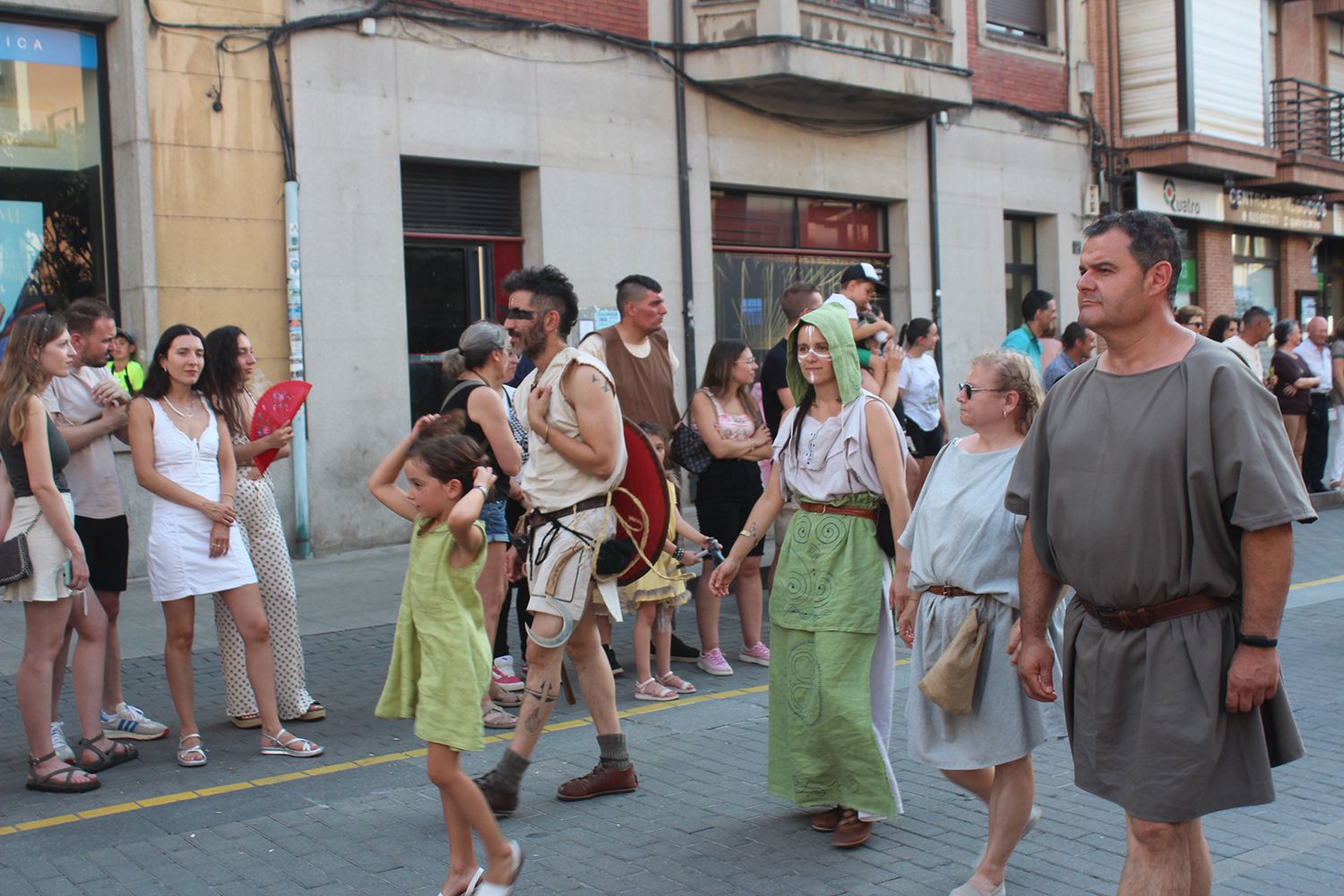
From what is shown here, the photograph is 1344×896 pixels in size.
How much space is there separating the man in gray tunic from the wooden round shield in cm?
213

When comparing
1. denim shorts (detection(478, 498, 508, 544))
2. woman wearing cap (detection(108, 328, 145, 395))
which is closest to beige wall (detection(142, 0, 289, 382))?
woman wearing cap (detection(108, 328, 145, 395))

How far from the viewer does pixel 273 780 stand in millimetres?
5863

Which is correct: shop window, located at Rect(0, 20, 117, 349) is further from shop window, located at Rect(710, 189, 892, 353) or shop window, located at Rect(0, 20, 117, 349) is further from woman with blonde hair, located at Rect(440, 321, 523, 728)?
shop window, located at Rect(710, 189, 892, 353)

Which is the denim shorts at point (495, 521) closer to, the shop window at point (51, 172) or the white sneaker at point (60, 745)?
the white sneaker at point (60, 745)

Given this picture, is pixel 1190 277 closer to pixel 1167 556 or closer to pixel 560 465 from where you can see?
pixel 560 465

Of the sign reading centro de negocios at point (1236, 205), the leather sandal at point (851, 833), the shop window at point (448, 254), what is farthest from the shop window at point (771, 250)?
the leather sandal at point (851, 833)

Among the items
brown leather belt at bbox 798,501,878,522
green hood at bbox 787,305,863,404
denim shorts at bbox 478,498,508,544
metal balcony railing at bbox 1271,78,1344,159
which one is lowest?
denim shorts at bbox 478,498,508,544

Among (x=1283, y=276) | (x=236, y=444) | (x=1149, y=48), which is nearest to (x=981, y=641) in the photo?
(x=236, y=444)

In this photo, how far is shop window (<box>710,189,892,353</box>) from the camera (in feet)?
52.5

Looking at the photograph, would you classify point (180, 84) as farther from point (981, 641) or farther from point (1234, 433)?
point (1234, 433)

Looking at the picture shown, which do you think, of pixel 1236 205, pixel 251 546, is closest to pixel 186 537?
pixel 251 546

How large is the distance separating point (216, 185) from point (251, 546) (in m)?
5.91

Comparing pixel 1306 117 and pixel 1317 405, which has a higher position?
Result: pixel 1306 117

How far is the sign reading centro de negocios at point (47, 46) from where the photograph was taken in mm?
10945
